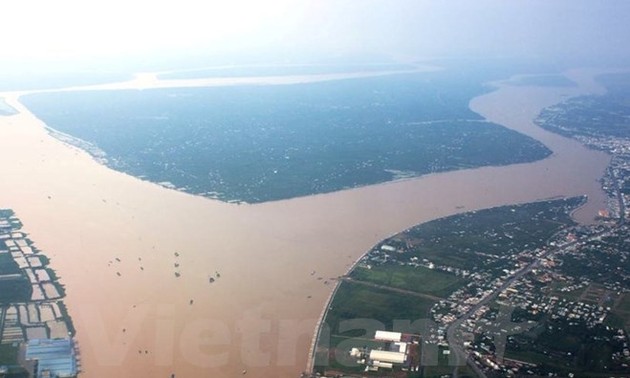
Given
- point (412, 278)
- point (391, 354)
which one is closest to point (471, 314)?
point (412, 278)

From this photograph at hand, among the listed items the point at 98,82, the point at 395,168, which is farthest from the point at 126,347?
the point at 98,82

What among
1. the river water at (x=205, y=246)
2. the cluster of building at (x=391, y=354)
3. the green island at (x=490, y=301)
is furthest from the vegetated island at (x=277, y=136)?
the cluster of building at (x=391, y=354)

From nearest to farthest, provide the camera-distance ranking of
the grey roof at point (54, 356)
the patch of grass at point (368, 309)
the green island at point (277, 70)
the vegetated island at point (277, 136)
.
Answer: the grey roof at point (54, 356)
the patch of grass at point (368, 309)
the vegetated island at point (277, 136)
the green island at point (277, 70)

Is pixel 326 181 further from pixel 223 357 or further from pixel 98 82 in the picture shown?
pixel 98 82

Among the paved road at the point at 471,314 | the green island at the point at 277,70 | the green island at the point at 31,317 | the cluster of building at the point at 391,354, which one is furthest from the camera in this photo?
the green island at the point at 277,70

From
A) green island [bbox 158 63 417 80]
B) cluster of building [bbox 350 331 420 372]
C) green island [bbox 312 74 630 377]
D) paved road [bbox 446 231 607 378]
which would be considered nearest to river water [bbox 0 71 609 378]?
green island [bbox 312 74 630 377]

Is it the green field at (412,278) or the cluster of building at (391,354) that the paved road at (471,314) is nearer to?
the cluster of building at (391,354)
